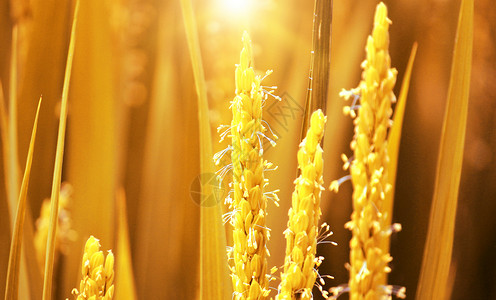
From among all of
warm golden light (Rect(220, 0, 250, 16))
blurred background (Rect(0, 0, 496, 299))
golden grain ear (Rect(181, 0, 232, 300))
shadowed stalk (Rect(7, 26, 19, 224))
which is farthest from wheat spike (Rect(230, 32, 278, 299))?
shadowed stalk (Rect(7, 26, 19, 224))

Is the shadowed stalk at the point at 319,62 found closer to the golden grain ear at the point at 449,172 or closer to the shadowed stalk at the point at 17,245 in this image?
the golden grain ear at the point at 449,172

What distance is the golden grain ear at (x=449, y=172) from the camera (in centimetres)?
76

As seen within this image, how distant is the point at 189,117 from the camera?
94 cm

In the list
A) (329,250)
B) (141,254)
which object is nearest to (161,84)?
(141,254)

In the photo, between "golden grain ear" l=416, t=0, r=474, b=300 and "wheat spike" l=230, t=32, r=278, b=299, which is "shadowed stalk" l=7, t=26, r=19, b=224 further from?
"golden grain ear" l=416, t=0, r=474, b=300

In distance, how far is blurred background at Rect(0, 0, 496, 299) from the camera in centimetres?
81

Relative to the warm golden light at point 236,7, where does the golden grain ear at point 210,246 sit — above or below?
below

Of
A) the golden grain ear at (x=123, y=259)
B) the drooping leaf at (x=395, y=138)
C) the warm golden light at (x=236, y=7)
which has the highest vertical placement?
the warm golden light at (x=236, y=7)

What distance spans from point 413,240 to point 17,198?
763 millimetres

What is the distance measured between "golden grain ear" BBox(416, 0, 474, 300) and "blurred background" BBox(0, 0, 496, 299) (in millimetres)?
27

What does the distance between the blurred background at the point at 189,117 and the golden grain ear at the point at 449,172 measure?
3 cm

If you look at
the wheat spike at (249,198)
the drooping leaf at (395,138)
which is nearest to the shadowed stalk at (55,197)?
the wheat spike at (249,198)

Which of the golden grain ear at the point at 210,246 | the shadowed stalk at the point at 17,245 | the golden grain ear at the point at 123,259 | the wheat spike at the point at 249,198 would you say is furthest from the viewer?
the golden grain ear at the point at 123,259

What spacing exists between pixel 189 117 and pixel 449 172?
1.57 feet
